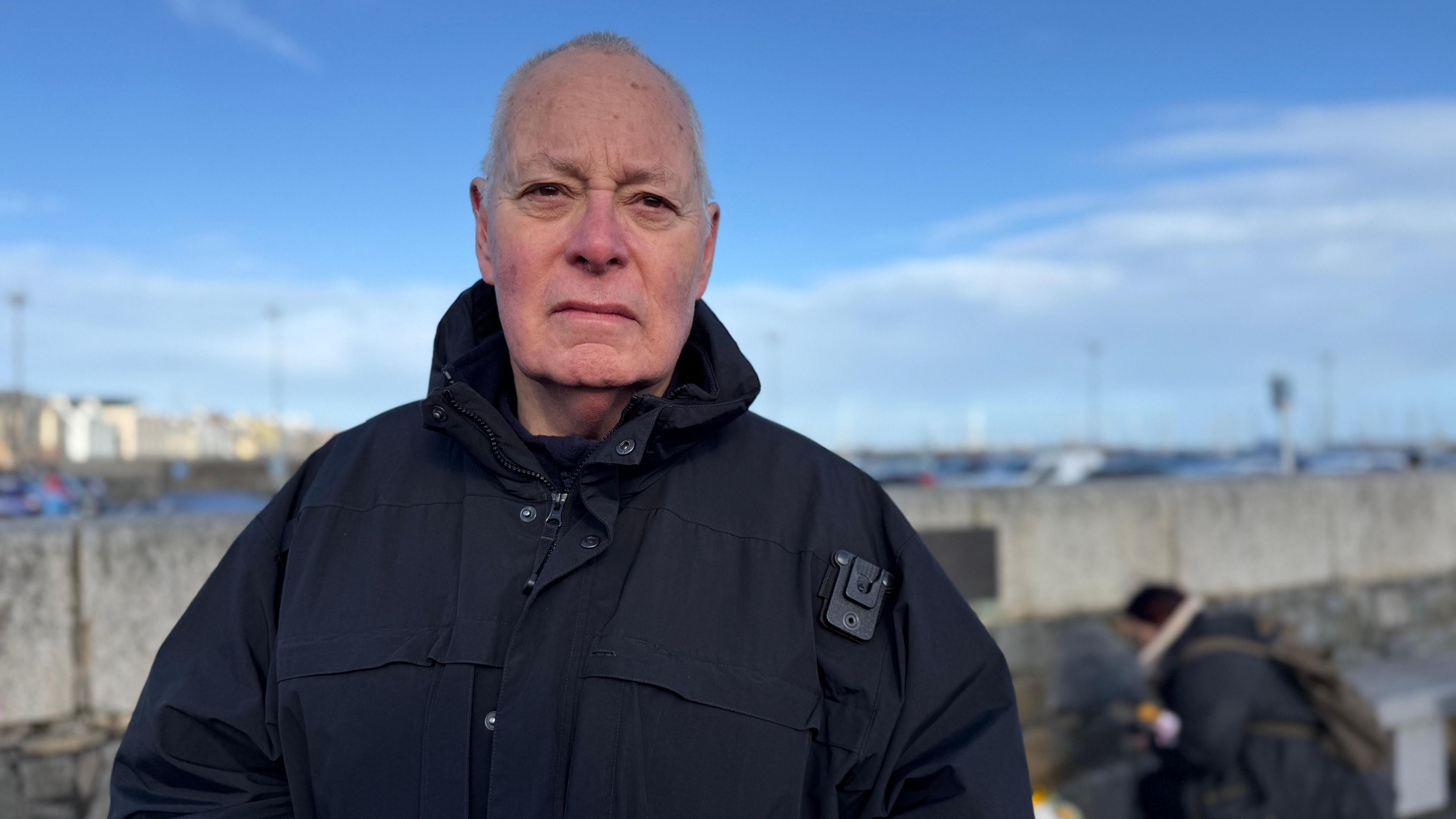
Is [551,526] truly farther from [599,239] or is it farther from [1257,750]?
[1257,750]

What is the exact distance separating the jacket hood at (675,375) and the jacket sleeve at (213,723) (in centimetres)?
46

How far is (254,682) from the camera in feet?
5.35

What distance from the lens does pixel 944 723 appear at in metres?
1.62

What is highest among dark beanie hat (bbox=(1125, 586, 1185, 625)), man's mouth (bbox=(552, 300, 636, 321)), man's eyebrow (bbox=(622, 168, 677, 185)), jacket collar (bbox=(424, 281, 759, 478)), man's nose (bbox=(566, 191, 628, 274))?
man's eyebrow (bbox=(622, 168, 677, 185))

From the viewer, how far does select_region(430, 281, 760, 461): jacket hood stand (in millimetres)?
1639

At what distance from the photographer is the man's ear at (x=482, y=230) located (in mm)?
1879

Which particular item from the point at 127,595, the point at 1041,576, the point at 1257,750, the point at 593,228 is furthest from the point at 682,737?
the point at 1041,576

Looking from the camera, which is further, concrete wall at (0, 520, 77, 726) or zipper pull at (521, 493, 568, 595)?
concrete wall at (0, 520, 77, 726)

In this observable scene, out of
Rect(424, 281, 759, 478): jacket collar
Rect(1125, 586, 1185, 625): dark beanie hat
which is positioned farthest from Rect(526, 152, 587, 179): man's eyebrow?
Rect(1125, 586, 1185, 625): dark beanie hat

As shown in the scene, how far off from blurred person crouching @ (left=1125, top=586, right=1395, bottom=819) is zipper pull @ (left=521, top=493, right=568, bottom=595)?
11.6 feet

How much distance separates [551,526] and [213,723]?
0.58 metres

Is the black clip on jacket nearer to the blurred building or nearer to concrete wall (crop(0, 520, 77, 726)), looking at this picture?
concrete wall (crop(0, 520, 77, 726))

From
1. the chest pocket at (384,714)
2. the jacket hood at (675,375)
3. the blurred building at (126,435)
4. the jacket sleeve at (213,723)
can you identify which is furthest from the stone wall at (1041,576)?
the blurred building at (126,435)

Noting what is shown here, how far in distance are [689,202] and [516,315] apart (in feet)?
1.10
